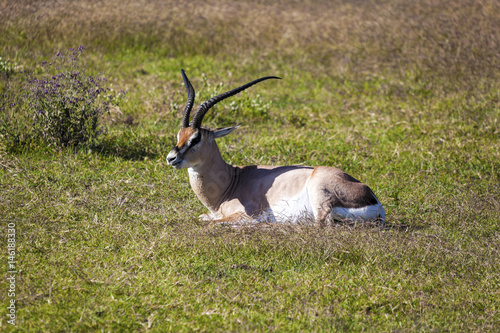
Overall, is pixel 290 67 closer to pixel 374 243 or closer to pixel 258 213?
pixel 258 213

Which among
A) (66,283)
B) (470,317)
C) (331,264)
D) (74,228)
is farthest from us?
(74,228)

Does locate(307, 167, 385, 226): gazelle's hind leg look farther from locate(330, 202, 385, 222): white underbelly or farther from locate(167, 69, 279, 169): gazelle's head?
Answer: locate(167, 69, 279, 169): gazelle's head

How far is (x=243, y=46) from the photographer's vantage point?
12.8m

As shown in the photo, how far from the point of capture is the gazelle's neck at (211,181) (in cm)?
570

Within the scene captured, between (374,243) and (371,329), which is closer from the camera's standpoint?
(371,329)

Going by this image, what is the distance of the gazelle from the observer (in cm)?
522

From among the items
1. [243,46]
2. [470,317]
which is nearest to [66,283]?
[470,317]

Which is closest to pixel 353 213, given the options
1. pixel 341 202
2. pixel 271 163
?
pixel 341 202

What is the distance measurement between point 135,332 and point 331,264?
178 centimetres

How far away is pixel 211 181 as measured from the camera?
18.7ft

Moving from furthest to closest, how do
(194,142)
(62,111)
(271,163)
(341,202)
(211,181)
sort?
(271,163)
(62,111)
(211,181)
(194,142)
(341,202)

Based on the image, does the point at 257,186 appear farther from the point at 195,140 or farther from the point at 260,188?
the point at 195,140

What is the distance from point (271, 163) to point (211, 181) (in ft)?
5.61

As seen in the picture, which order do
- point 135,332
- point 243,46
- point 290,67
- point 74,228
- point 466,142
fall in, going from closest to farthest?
point 135,332 → point 74,228 → point 466,142 → point 290,67 → point 243,46
